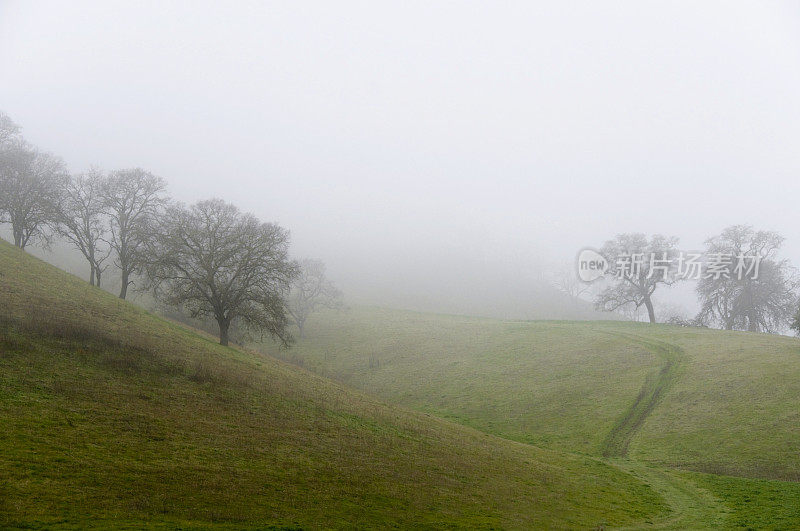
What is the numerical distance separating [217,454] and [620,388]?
36555 millimetres

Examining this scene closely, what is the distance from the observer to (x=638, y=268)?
7025 cm

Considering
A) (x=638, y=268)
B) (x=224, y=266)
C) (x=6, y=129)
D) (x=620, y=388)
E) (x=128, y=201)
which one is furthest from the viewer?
(x=638, y=268)

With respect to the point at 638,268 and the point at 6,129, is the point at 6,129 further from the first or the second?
the point at 638,268

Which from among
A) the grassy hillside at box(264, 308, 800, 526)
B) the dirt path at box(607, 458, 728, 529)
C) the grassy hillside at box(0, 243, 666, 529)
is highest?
the grassy hillside at box(264, 308, 800, 526)

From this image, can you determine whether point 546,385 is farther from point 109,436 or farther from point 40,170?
point 40,170

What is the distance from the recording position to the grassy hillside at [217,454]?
12.3 metres

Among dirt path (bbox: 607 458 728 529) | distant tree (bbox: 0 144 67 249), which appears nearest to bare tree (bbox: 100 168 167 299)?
distant tree (bbox: 0 144 67 249)

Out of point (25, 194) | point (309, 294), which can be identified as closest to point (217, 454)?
point (25, 194)

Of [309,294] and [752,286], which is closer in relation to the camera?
[752,286]

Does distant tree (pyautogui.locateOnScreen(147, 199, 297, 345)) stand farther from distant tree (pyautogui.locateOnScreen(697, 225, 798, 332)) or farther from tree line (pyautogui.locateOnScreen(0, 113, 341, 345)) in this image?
distant tree (pyautogui.locateOnScreen(697, 225, 798, 332))

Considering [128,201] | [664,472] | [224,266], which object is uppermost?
[128,201]

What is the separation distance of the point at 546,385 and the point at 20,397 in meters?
40.8

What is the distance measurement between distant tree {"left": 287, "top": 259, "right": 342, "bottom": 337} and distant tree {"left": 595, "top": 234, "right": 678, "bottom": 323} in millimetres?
43314

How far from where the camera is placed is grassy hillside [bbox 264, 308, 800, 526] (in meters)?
27.2
